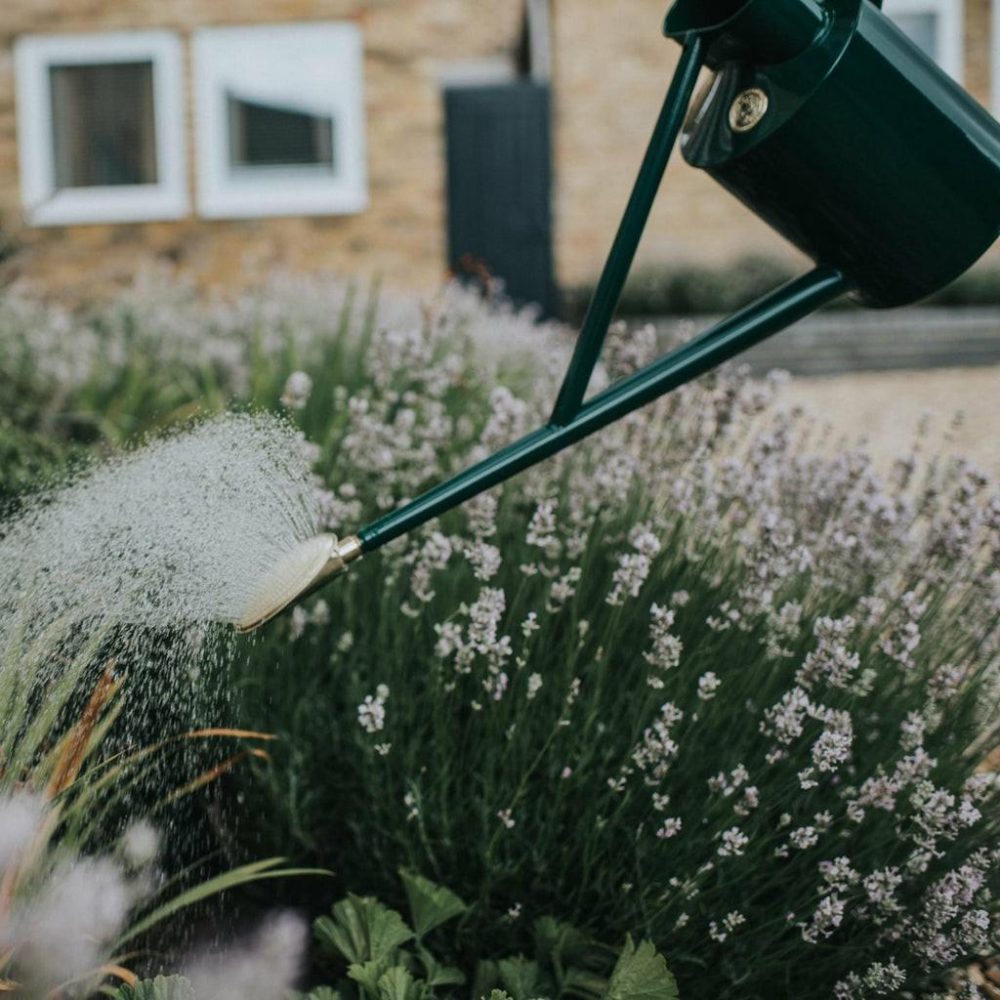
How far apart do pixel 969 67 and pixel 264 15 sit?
5.54 metres

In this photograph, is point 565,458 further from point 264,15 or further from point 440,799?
point 264,15

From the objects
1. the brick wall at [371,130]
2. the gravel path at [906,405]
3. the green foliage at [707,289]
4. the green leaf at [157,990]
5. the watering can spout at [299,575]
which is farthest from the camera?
the brick wall at [371,130]

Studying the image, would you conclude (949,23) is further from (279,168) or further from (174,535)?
(174,535)

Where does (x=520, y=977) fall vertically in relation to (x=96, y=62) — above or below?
below

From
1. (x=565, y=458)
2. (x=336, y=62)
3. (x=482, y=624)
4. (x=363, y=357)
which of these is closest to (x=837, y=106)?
(x=482, y=624)

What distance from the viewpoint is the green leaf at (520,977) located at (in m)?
1.54

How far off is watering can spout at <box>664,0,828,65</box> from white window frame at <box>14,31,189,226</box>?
9.16 m

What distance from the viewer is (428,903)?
63.2 inches

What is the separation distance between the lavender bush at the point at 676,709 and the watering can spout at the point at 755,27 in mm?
639

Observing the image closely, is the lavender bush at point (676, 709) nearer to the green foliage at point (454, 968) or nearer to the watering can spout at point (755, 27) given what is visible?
the green foliage at point (454, 968)

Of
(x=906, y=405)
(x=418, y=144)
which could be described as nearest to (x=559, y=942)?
(x=906, y=405)

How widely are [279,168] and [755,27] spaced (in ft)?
29.9

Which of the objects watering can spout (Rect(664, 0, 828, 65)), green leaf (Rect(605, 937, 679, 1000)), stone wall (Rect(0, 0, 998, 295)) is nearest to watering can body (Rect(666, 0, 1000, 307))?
watering can spout (Rect(664, 0, 828, 65))

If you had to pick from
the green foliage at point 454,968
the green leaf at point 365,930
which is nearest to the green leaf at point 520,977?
the green foliage at point 454,968
